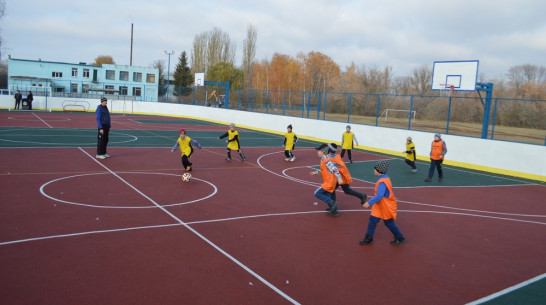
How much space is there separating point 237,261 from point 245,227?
5.75 feet

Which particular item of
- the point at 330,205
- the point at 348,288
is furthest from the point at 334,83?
the point at 348,288

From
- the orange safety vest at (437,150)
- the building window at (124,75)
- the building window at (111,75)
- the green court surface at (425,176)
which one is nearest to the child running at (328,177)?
the green court surface at (425,176)

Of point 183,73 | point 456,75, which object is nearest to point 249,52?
point 183,73

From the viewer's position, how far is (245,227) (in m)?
8.15

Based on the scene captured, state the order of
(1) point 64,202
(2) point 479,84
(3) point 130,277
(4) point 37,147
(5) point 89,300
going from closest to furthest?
(5) point 89,300
(3) point 130,277
(1) point 64,202
(4) point 37,147
(2) point 479,84

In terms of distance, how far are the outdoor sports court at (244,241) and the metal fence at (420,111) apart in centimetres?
1778

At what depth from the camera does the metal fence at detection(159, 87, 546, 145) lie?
1177 inches

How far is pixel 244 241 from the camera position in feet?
24.1

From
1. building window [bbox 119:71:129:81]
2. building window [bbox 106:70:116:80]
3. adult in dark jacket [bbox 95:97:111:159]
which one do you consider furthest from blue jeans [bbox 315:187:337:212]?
building window [bbox 106:70:116:80]

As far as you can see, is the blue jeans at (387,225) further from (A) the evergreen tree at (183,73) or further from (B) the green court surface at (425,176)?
(A) the evergreen tree at (183,73)

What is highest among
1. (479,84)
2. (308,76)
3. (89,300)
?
(308,76)

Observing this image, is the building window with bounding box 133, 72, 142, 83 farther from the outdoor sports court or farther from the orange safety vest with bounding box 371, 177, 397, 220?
the orange safety vest with bounding box 371, 177, 397, 220

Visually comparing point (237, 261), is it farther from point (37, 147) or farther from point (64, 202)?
point (37, 147)

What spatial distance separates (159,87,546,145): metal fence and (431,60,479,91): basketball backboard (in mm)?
6165
